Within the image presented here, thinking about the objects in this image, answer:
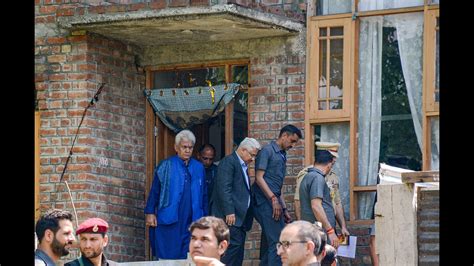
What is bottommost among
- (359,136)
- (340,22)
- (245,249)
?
(245,249)

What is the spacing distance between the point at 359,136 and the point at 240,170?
149 centimetres

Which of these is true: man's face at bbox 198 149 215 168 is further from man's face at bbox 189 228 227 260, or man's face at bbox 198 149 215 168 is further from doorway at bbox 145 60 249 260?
man's face at bbox 189 228 227 260

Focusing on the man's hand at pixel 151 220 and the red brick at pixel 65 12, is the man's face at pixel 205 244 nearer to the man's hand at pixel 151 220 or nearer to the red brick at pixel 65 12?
the man's hand at pixel 151 220

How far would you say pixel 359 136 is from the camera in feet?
55.8

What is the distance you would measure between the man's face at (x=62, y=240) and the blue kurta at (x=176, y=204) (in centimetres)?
430

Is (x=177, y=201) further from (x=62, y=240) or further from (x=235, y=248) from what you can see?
(x=62, y=240)

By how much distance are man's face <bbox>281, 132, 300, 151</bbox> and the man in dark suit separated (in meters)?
0.28

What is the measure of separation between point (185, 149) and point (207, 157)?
43 cm

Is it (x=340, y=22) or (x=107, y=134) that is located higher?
(x=340, y=22)

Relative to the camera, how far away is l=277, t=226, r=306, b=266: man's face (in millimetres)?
11133
